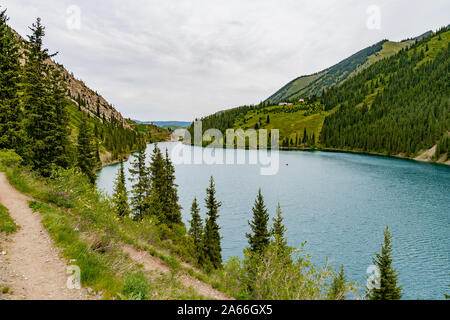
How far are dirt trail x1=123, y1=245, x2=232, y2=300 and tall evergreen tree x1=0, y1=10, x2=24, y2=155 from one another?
66.9ft

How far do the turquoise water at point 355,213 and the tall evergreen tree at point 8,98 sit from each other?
3021 cm

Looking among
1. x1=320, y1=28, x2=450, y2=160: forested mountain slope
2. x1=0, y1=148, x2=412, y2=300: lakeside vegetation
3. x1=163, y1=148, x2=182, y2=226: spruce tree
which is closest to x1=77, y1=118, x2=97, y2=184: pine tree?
x1=163, y1=148, x2=182, y2=226: spruce tree

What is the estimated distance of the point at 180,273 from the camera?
14562 millimetres

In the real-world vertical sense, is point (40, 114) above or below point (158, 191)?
above

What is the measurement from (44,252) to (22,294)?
3.16 metres

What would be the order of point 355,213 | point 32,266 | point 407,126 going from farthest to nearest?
point 407,126, point 355,213, point 32,266

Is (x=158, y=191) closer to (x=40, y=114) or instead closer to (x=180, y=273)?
(x=40, y=114)

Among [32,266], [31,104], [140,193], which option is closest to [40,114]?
[31,104]

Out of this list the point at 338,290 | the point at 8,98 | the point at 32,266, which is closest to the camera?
the point at 32,266

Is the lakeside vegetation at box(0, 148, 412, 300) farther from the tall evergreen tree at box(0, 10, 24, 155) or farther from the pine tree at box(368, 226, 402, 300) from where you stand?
the tall evergreen tree at box(0, 10, 24, 155)

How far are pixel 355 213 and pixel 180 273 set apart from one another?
47.6 meters

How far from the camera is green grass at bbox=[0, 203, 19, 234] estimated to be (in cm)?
1116

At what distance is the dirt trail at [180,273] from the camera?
1311cm

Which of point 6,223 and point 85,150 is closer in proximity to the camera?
point 6,223
